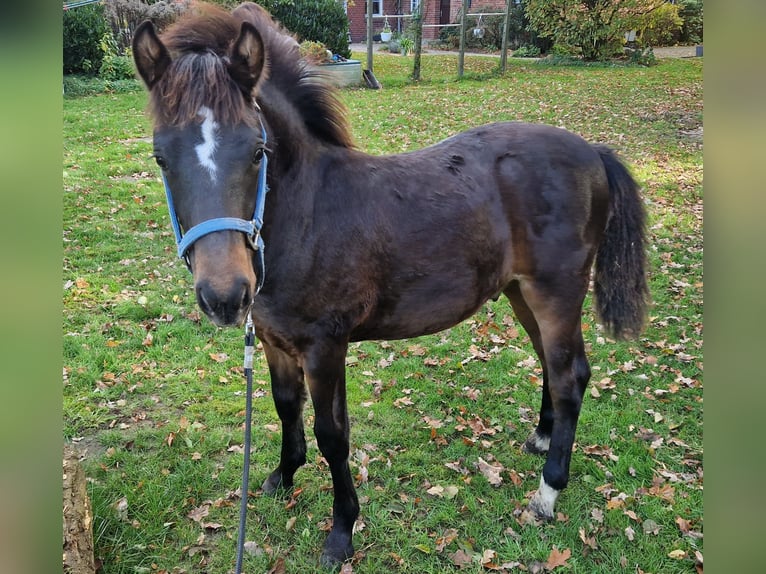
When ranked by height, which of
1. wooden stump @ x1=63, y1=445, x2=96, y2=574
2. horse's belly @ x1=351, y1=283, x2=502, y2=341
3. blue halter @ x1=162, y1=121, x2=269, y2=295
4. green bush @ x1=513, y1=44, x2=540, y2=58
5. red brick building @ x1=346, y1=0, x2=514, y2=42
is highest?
red brick building @ x1=346, y1=0, x2=514, y2=42

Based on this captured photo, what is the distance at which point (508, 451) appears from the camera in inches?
155

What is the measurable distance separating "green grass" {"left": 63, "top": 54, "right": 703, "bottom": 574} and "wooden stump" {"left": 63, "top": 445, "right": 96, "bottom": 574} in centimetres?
32

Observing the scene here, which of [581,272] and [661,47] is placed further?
[661,47]

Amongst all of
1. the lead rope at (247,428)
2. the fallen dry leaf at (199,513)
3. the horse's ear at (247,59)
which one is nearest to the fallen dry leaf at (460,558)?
the lead rope at (247,428)

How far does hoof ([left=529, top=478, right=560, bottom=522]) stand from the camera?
331cm

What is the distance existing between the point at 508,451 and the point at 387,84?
14.7m

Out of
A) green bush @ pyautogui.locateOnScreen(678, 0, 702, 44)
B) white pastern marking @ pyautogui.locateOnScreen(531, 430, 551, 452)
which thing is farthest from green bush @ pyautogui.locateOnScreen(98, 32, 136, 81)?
green bush @ pyautogui.locateOnScreen(678, 0, 702, 44)

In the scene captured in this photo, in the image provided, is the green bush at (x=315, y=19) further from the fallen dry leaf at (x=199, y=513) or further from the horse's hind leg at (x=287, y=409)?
the fallen dry leaf at (x=199, y=513)

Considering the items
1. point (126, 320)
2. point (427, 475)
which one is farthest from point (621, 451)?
point (126, 320)

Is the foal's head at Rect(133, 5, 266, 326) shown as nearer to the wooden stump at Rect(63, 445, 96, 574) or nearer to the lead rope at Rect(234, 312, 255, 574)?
the lead rope at Rect(234, 312, 255, 574)

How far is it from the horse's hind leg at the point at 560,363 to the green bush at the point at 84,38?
51.6ft
